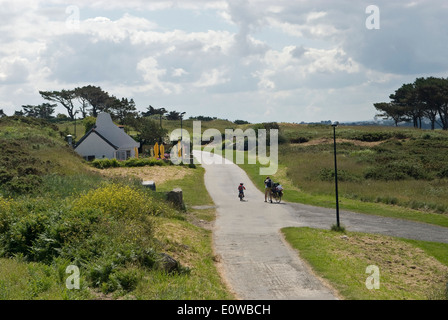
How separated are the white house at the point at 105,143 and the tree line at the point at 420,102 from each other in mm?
61523

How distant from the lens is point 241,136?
94750mm

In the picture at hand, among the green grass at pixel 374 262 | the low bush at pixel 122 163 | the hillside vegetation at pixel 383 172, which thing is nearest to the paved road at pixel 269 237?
the green grass at pixel 374 262

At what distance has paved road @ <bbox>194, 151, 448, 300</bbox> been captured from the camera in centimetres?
1340

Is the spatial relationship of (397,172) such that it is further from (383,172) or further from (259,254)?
(259,254)

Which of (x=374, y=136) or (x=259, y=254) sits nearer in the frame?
(x=259, y=254)

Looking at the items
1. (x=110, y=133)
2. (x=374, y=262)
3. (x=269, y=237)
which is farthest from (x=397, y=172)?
(x=110, y=133)

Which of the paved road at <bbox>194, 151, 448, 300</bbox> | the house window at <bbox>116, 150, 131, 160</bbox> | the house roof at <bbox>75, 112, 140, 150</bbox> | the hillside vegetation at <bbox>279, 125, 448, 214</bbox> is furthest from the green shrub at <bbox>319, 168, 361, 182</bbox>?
the house roof at <bbox>75, 112, 140, 150</bbox>

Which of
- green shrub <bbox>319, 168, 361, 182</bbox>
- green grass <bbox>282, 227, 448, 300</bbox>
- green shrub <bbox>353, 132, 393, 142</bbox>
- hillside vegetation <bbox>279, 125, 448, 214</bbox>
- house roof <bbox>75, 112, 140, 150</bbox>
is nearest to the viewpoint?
green grass <bbox>282, 227, 448, 300</bbox>

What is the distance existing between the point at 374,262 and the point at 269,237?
478cm

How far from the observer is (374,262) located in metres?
17.8

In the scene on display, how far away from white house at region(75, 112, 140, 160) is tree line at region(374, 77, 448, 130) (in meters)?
61.5

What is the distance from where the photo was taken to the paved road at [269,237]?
13.4 meters

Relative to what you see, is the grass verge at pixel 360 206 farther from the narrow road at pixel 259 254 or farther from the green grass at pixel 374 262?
the green grass at pixel 374 262

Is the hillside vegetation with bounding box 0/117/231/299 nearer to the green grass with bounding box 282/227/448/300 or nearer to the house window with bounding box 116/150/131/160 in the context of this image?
the green grass with bounding box 282/227/448/300
